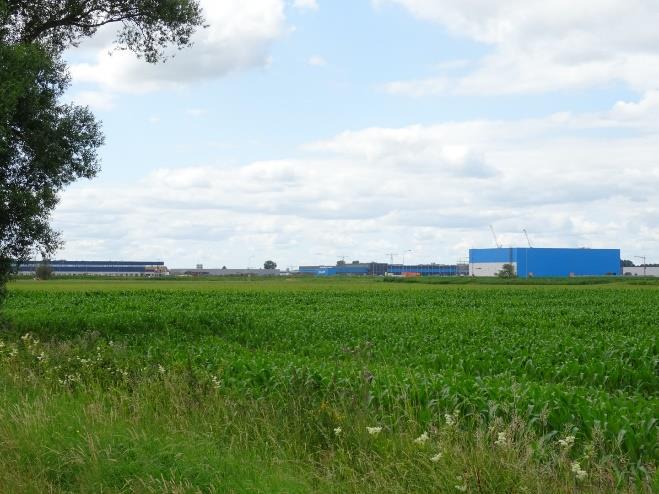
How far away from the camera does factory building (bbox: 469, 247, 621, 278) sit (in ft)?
554

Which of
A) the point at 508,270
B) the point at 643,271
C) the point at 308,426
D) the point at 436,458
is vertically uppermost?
the point at 508,270

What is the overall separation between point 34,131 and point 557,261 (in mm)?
163434

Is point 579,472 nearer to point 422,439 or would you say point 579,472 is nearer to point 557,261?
point 422,439

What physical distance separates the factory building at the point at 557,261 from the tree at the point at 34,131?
6015 inches

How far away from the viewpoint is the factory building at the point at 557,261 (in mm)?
168750

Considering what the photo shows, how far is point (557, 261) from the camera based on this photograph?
563 ft

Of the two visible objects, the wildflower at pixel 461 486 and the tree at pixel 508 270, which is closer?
the wildflower at pixel 461 486

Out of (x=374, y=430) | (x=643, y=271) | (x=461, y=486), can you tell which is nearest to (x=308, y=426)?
(x=374, y=430)

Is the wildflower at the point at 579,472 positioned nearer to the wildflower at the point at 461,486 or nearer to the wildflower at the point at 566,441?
the wildflower at the point at 566,441

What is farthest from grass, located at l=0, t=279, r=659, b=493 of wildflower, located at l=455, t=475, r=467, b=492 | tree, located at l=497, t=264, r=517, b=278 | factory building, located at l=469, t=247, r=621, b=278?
factory building, located at l=469, t=247, r=621, b=278

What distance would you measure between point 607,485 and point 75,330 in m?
21.3

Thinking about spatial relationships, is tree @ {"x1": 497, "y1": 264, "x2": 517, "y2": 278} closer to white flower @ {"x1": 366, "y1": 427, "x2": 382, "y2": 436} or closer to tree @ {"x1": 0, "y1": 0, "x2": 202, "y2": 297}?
tree @ {"x1": 0, "y1": 0, "x2": 202, "y2": 297}

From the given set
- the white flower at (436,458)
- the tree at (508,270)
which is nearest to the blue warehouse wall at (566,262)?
the tree at (508,270)

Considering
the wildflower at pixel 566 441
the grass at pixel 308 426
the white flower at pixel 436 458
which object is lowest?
the grass at pixel 308 426
